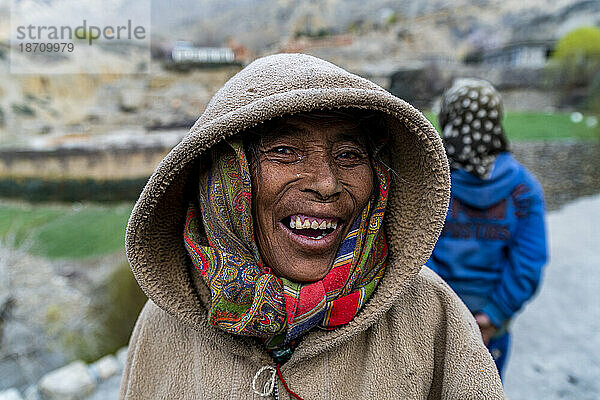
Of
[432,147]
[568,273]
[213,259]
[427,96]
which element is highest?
[427,96]

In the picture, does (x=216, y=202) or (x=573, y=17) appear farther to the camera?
(x=573, y=17)

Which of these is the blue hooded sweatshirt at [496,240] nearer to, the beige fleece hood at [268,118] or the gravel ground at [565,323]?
the beige fleece hood at [268,118]

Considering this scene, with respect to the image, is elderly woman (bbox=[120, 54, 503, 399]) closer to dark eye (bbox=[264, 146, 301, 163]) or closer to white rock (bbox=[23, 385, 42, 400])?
dark eye (bbox=[264, 146, 301, 163])

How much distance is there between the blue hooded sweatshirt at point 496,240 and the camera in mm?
1761

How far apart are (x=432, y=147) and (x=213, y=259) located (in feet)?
1.74

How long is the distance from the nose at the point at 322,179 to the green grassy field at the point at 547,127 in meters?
5.35

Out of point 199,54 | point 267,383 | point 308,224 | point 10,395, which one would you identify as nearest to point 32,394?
point 10,395

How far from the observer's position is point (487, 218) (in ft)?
5.85

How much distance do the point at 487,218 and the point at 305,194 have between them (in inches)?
46.1

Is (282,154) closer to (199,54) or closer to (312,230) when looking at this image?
(312,230)

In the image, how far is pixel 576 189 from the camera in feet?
19.0

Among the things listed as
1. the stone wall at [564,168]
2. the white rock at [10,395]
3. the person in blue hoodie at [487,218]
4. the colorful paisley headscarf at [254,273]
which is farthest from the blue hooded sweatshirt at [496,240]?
the stone wall at [564,168]

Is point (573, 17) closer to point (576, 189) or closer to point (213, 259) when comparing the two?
point (576, 189)

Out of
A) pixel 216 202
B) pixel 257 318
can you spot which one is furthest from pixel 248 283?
pixel 216 202
